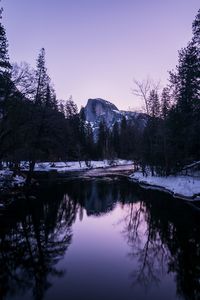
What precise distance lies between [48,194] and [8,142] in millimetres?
6914

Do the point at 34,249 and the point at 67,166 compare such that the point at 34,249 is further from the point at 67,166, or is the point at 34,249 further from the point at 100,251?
the point at 67,166

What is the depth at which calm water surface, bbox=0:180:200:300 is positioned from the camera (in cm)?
931

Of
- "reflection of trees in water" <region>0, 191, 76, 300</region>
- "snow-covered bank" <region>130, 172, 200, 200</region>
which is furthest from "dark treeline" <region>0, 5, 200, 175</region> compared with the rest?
"reflection of trees in water" <region>0, 191, 76, 300</region>

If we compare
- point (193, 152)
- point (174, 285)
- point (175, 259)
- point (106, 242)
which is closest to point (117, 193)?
point (193, 152)

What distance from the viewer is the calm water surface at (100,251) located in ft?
30.6

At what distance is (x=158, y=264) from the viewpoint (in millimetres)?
11570

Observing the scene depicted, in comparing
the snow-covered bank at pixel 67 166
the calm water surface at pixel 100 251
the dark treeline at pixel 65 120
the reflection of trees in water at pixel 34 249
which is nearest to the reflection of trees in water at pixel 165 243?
the calm water surface at pixel 100 251

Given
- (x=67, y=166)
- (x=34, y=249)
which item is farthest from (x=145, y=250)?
(x=67, y=166)

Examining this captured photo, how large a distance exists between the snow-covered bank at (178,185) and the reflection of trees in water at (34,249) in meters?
9.14

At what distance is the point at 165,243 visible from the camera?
45.9ft

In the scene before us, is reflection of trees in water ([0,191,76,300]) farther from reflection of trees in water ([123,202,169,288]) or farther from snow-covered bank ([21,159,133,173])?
snow-covered bank ([21,159,133,173])

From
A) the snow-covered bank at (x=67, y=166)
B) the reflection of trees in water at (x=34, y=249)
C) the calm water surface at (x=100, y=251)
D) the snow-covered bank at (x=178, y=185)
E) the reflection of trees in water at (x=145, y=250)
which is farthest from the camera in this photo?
the snow-covered bank at (x=67, y=166)

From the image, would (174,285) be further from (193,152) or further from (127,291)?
(193,152)

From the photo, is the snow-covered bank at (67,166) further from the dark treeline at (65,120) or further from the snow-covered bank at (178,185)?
the snow-covered bank at (178,185)
